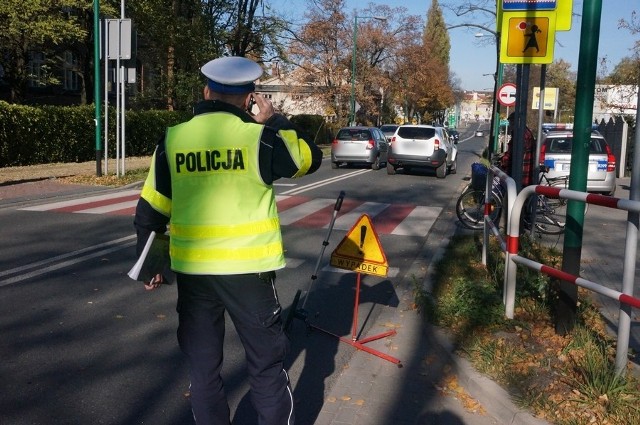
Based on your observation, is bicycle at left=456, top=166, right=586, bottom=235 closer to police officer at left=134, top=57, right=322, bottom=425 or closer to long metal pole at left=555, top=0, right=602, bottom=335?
long metal pole at left=555, top=0, right=602, bottom=335

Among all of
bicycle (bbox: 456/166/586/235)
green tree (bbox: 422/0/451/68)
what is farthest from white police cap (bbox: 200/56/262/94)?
green tree (bbox: 422/0/451/68)

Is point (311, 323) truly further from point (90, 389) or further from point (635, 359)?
point (635, 359)

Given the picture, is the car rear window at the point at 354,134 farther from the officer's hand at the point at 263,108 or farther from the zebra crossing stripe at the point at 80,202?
the officer's hand at the point at 263,108

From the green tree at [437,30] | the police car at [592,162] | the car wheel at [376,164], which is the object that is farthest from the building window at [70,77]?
the green tree at [437,30]

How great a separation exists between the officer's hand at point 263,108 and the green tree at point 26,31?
993 inches

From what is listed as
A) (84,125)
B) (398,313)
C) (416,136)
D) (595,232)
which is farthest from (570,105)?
(398,313)

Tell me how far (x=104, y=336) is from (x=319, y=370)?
1749mm

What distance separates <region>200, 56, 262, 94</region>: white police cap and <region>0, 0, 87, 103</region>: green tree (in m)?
25.2

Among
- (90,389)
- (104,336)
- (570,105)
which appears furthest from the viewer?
(570,105)

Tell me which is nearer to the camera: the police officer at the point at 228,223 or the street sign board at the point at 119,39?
the police officer at the point at 228,223

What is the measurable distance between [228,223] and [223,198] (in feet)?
0.36

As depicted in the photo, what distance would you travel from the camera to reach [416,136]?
22938 millimetres

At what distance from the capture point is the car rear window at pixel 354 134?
26562mm

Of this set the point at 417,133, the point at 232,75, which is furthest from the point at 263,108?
the point at 417,133
